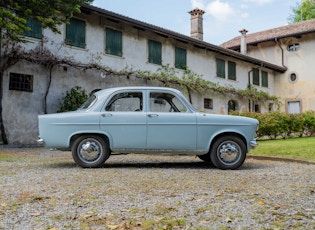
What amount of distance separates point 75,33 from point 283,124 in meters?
10.6

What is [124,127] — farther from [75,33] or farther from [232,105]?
[232,105]

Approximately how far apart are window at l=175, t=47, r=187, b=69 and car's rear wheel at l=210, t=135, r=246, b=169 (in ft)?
48.2

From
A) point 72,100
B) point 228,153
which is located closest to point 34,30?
point 72,100

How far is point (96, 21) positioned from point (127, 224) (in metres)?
15.4

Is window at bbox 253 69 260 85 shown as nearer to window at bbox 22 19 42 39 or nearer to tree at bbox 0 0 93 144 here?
window at bbox 22 19 42 39

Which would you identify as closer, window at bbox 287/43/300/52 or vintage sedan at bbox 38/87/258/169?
vintage sedan at bbox 38/87/258/169

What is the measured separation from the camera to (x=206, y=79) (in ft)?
78.7

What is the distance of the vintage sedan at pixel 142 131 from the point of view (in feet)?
24.1

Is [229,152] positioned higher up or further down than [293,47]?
further down

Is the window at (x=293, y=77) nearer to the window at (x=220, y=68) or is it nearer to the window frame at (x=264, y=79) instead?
the window frame at (x=264, y=79)

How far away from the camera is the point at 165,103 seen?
7832 mm

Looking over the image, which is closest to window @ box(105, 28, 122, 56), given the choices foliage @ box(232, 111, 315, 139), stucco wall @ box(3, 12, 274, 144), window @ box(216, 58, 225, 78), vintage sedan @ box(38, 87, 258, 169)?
stucco wall @ box(3, 12, 274, 144)

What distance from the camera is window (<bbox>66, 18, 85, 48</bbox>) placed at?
54.2ft

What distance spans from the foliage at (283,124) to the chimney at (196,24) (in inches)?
490
